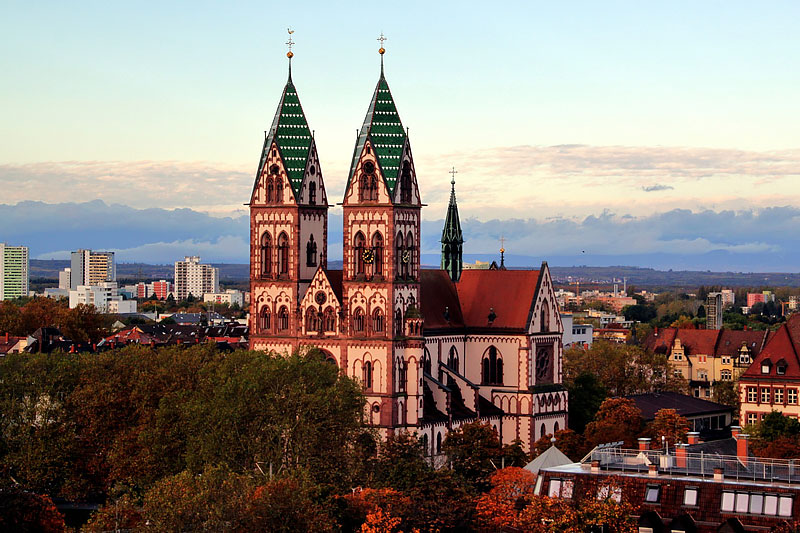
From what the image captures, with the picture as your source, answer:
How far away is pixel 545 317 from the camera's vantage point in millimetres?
131250

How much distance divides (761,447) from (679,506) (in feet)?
115

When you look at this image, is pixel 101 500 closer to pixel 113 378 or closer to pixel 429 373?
pixel 113 378

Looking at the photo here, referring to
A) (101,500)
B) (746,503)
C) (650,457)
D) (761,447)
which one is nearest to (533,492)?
(650,457)

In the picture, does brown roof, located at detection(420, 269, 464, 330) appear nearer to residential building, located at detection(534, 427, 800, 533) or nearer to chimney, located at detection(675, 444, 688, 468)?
residential building, located at detection(534, 427, 800, 533)

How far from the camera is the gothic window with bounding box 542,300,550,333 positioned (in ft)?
430

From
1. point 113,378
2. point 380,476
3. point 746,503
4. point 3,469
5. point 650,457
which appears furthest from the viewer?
point 113,378

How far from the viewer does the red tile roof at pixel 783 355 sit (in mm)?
134250

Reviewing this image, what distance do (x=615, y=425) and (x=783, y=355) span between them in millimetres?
20734

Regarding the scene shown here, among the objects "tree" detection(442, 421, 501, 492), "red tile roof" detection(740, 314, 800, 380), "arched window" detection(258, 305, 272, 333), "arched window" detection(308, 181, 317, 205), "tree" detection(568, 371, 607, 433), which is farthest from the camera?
"tree" detection(568, 371, 607, 433)

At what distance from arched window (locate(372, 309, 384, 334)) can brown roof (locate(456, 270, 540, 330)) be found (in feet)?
42.0

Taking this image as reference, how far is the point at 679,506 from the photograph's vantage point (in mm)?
78438

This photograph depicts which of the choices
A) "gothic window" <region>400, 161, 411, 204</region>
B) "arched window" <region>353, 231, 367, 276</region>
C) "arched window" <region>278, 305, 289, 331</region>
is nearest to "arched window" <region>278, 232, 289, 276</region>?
"arched window" <region>278, 305, 289, 331</region>

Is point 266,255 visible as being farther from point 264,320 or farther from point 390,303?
point 390,303

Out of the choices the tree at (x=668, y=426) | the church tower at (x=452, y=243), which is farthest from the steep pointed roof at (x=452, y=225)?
the tree at (x=668, y=426)
